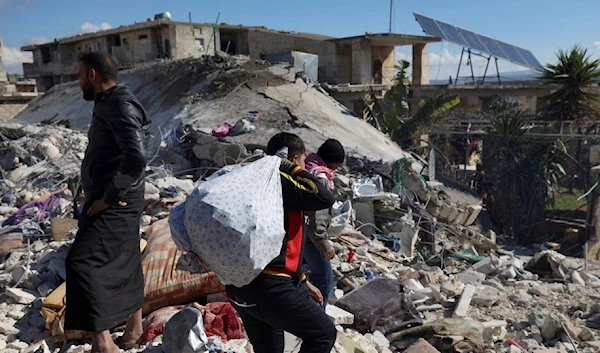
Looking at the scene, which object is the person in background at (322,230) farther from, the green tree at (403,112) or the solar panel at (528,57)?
the solar panel at (528,57)

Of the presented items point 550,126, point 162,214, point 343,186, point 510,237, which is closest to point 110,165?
point 162,214

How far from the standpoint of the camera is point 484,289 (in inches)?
197

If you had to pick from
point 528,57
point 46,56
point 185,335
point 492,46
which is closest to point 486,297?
point 185,335

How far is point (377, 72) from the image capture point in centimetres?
2069

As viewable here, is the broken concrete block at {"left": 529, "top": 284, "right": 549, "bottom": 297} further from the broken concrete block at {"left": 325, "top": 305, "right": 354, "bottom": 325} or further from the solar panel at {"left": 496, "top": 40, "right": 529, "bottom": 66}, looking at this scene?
the solar panel at {"left": 496, "top": 40, "right": 529, "bottom": 66}

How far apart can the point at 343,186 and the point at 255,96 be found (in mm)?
3475

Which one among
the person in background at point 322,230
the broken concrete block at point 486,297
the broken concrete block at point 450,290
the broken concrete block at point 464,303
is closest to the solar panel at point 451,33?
the broken concrete block at point 486,297

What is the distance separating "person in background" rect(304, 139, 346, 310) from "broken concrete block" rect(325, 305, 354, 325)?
0.62ft

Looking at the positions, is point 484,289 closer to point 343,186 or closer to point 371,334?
point 371,334

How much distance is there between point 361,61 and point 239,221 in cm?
1788

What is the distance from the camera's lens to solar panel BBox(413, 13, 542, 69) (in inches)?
743

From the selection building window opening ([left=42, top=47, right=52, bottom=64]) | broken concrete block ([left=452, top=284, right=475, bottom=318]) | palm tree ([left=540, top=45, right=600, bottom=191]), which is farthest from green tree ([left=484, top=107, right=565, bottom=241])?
building window opening ([left=42, top=47, right=52, bottom=64])

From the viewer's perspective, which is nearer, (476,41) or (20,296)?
(20,296)

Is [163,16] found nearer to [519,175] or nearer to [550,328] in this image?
[519,175]
